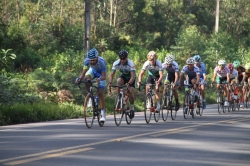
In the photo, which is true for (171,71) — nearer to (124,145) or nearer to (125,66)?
(125,66)

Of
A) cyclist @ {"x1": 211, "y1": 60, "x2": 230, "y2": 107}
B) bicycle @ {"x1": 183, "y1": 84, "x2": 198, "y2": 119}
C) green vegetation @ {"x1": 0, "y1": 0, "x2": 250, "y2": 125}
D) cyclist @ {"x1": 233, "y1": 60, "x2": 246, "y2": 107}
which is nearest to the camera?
bicycle @ {"x1": 183, "y1": 84, "x2": 198, "y2": 119}

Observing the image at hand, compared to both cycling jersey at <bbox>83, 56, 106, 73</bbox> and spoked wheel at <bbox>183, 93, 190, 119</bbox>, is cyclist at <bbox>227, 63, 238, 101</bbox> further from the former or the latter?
cycling jersey at <bbox>83, 56, 106, 73</bbox>

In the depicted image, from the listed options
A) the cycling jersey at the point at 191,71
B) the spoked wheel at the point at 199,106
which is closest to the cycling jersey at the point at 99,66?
the cycling jersey at the point at 191,71

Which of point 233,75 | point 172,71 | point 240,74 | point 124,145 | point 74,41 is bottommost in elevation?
point 124,145

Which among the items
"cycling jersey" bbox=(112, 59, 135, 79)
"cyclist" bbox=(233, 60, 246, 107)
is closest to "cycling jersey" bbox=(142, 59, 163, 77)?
"cycling jersey" bbox=(112, 59, 135, 79)

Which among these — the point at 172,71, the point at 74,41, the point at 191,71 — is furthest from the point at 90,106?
the point at 74,41

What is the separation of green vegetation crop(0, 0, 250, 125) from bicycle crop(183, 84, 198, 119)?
3.26m

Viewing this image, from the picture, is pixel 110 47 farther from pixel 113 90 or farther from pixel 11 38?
pixel 113 90

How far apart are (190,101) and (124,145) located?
9.19 m

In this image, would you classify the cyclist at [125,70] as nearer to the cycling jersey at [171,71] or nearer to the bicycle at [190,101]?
the cycling jersey at [171,71]

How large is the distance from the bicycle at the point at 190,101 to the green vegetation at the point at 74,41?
326 cm

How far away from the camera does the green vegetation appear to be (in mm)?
20328

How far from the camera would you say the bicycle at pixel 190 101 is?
20141 mm

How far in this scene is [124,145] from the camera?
37.7 ft
